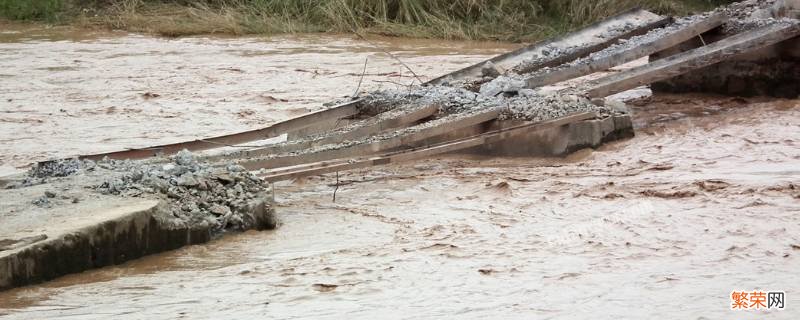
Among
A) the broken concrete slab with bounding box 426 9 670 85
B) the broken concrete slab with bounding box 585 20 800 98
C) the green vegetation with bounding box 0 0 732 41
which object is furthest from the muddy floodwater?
the green vegetation with bounding box 0 0 732 41

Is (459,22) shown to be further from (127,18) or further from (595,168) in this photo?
(595,168)

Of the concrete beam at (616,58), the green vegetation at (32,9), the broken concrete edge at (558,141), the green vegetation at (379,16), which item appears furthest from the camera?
the green vegetation at (32,9)

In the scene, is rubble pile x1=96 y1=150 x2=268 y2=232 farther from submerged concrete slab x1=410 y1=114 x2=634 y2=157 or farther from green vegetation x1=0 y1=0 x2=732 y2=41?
green vegetation x1=0 y1=0 x2=732 y2=41

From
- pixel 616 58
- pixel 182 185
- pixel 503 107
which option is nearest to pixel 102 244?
pixel 182 185

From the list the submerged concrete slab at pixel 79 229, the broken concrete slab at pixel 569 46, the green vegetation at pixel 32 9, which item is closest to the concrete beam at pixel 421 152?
the submerged concrete slab at pixel 79 229

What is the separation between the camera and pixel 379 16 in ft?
40.5

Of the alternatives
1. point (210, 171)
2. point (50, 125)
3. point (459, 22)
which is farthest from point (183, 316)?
point (459, 22)

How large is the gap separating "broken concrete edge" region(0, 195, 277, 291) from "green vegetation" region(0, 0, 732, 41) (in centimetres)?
771

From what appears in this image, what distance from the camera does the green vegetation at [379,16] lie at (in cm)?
1202

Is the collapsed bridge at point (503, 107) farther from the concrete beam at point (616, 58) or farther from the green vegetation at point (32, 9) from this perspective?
the green vegetation at point (32, 9)

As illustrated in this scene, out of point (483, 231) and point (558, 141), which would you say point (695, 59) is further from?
point (483, 231)

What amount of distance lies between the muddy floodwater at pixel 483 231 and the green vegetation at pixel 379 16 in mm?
4231

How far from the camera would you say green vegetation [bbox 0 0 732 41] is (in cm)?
1202

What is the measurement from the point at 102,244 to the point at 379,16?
336 inches
